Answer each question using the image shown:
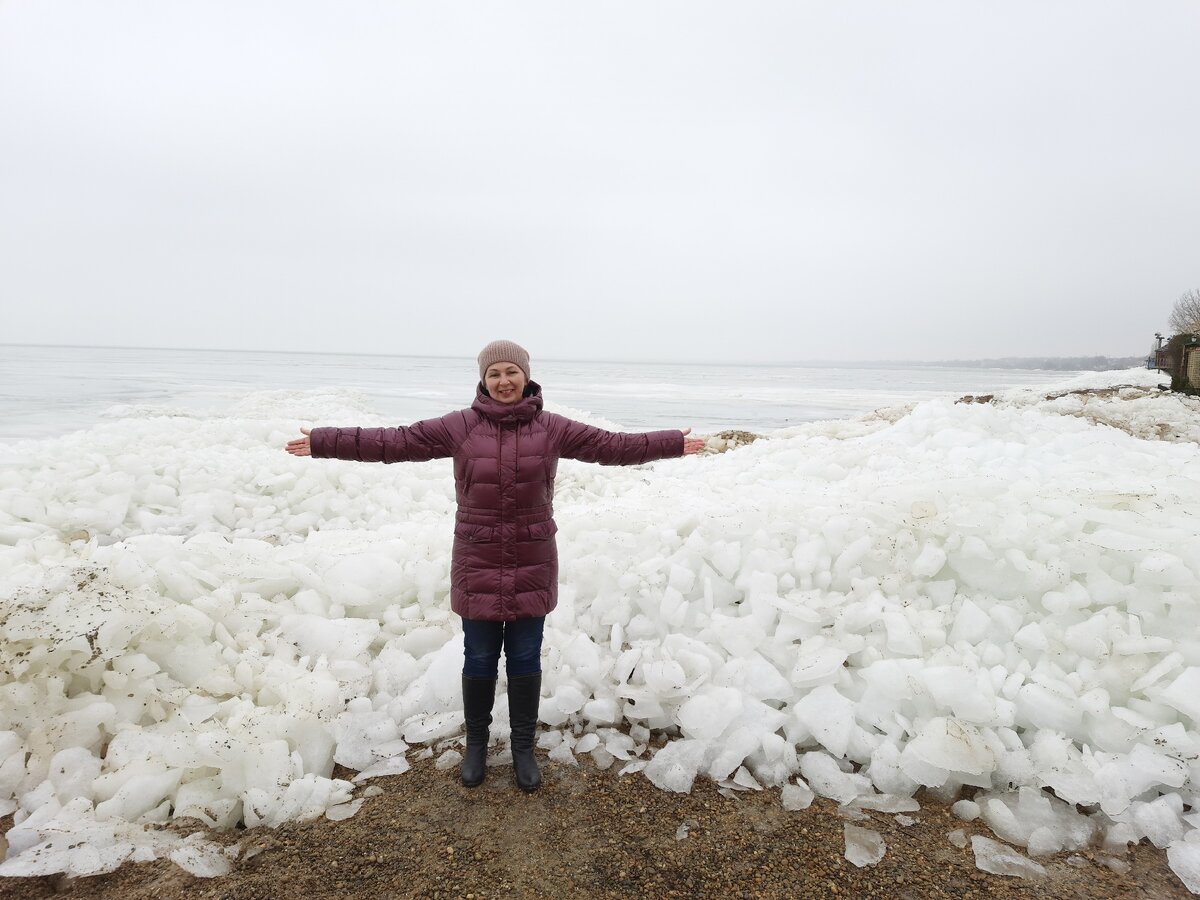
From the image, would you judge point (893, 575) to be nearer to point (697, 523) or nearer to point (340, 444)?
point (697, 523)

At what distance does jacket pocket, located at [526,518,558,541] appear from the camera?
302 centimetres

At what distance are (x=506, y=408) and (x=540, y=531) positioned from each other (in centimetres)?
60

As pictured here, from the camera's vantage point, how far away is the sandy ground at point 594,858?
2.40m

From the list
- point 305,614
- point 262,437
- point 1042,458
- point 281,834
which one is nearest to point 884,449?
point 1042,458

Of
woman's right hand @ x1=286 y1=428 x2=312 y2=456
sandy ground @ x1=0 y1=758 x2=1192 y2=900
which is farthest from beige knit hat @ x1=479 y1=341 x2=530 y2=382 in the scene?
sandy ground @ x1=0 y1=758 x2=1192 y2=900

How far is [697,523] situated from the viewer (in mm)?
4867

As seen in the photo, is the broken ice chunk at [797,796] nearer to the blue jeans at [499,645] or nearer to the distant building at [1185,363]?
the blue jeans at [499,645]

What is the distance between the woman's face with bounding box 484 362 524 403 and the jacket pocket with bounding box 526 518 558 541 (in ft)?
2.02

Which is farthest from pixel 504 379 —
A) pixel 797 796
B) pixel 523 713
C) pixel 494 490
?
pixel 797 796

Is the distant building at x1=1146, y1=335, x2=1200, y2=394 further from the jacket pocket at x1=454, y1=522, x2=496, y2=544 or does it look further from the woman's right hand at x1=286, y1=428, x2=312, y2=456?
the woman's right hand at x1=286, y1=428, x2=312, y2=456

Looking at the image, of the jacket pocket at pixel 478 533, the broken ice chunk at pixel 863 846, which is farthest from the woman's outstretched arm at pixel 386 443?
the broken ice chunk at pixel 863 846

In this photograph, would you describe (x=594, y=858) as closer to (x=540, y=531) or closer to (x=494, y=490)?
(x=540, y=531)

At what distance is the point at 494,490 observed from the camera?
2975 millimetres

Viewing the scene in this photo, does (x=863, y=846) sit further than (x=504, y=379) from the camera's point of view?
No
